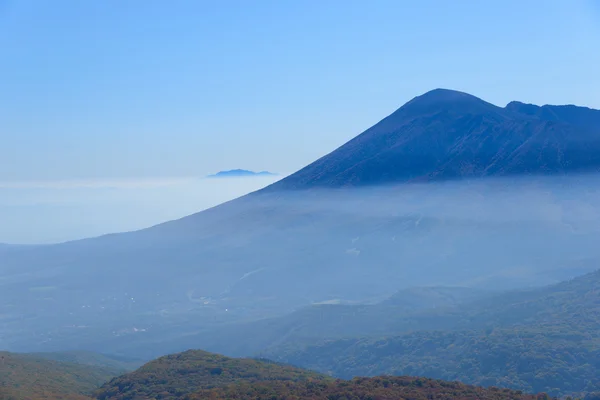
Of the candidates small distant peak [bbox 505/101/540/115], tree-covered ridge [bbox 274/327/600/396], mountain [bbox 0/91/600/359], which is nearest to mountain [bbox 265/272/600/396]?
tree-covered ridge [bbox 274/327/600/396]

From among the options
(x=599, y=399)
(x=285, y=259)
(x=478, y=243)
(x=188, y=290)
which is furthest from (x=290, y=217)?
(x=599, y=399)

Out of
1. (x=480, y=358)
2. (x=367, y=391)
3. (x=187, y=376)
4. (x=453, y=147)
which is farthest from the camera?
(x=453, y=147)

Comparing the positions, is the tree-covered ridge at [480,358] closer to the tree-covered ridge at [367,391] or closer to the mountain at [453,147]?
the tree-covered ridge at [367,391]

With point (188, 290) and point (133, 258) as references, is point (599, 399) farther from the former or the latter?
point (133, 258)

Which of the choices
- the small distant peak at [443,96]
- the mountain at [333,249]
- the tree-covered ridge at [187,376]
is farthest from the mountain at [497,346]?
the small distant peak at [443,96]

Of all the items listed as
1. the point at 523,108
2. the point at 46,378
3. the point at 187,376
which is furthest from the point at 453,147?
the point at 46,378

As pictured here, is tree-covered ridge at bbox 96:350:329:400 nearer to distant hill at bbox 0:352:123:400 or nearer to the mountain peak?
distant hill at bbox 0:352:123:400

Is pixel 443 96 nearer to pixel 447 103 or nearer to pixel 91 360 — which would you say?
pixel 447 103
